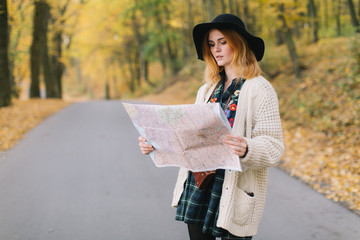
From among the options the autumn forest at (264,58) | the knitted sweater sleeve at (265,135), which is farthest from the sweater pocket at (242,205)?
the autumn forest at (264,58)

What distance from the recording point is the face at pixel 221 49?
6.72ft

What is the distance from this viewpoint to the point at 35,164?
641 centimetres

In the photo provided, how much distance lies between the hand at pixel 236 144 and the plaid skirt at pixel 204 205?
0.37 meters

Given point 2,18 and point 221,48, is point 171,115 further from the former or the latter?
point 2,18

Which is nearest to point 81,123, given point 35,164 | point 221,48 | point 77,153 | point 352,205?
point 77,153

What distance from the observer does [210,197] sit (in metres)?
2.05

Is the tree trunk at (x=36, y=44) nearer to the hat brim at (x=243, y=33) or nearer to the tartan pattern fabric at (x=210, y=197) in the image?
the hat brim at (x=243, y=33)

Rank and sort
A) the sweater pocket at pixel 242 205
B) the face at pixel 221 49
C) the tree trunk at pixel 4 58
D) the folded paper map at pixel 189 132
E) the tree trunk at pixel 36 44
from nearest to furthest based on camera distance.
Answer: the folded paper map at pixel 189 132 < the sweater pocket at pixel 242 205 < the face at pixel 221 49 < the tree trunk at pixel 4 58 < the tree trunk at pixel 36 44

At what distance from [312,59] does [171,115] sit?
13.0 metres

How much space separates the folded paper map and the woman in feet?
0.32

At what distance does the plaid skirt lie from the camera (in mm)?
1984

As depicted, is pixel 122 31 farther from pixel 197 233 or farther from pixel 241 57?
pixel 197 233

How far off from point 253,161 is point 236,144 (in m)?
0.16

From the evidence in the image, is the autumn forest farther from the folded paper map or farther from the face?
the folded paper map
